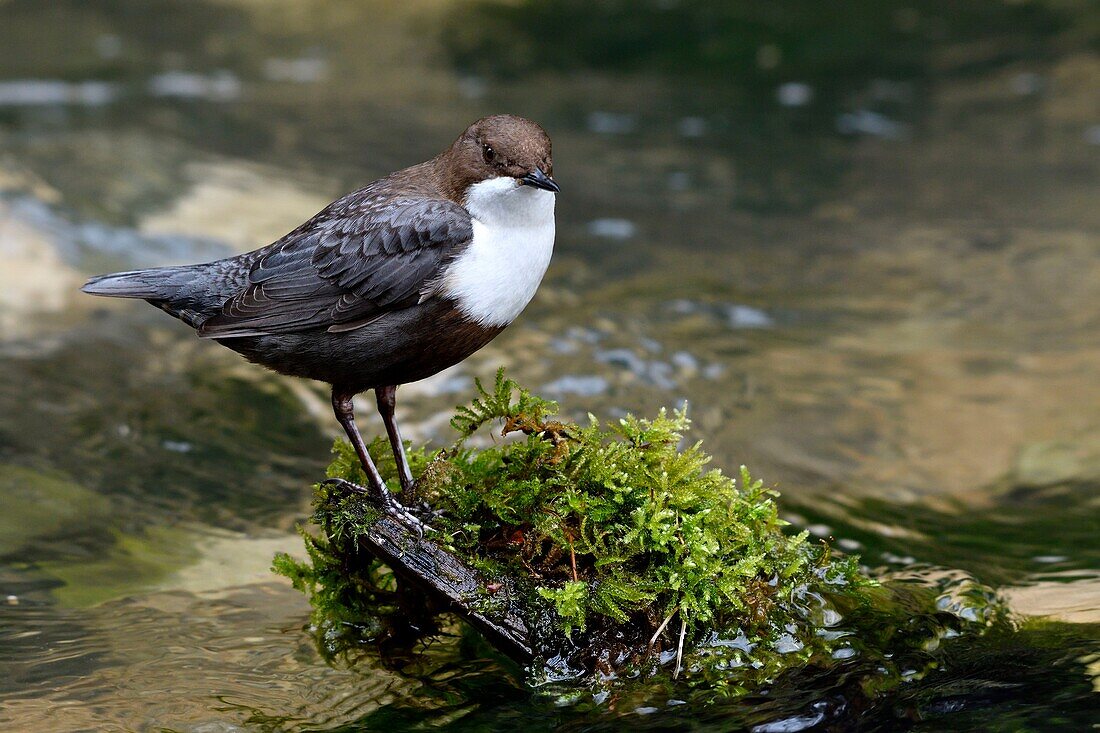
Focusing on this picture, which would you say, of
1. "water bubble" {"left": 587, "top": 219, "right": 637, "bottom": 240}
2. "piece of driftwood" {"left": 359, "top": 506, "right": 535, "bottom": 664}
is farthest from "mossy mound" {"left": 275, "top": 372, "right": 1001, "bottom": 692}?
"water bubble" {"left": 587, "top": 219, "right": 637, "bottom": 240}

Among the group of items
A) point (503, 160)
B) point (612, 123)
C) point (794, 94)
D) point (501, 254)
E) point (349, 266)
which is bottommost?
point (501, 254)

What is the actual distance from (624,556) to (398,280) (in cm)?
108

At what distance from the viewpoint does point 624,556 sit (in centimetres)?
351

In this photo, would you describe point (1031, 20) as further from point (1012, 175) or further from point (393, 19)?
point (393, 19)

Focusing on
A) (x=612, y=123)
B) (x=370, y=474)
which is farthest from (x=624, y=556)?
(x=612, y=123)

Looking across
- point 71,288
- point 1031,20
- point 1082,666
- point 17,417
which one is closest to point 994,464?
point 1082,666

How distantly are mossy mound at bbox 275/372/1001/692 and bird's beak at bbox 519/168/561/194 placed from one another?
0.61m

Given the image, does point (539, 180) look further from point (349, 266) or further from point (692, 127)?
point (692, 127)

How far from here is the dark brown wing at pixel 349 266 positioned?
367 centimetres

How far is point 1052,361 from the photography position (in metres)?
7.27

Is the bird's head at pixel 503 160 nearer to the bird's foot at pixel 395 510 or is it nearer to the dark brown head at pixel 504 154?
the dark brown head at pixel 504 154

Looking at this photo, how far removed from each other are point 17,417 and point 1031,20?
11.2 metres

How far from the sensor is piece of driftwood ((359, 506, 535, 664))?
3.55 metres

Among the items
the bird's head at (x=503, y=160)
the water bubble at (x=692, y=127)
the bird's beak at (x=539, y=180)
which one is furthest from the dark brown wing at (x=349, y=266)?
the water bubble at (x=692, y=127)
